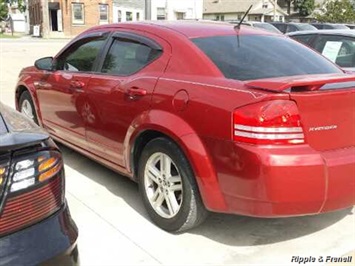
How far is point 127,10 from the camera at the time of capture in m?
48.4

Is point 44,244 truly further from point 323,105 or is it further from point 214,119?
point 323,105

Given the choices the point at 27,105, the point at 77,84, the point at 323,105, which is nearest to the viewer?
the point at 323,105

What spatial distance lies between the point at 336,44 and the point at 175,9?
4384cm

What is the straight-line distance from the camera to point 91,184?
4.75 m

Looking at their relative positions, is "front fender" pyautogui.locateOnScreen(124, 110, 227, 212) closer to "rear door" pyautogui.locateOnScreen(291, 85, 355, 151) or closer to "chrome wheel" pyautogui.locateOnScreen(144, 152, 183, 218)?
"chrome wheel" pyautogui.locateOnScreen(144, 152, 183, 218)

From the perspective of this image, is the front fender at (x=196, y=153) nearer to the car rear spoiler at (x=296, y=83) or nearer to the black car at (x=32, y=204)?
the car rear spoiler at (x=296, y=83)

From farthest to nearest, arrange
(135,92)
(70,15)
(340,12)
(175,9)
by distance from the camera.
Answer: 1. (175,9)
2. (70,15)
3. (340,12)
4. (135,92)

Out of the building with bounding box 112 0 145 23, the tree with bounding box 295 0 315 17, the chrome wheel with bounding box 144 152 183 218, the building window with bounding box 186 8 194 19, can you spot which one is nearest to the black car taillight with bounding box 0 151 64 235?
the chrome wheel with bounding box 144 152 183 218

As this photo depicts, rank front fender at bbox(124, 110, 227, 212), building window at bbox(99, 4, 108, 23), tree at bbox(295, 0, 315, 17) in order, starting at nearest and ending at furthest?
front fender at bbox(124, 110, 227, 212) → building window at bbox(99, 4, 108, 23) → tree at bbox(295, 0, 315, 17)

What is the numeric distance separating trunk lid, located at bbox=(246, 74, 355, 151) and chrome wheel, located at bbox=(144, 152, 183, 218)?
94 cm

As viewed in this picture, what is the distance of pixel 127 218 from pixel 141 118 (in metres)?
0.86

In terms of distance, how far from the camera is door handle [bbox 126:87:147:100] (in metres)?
3.80

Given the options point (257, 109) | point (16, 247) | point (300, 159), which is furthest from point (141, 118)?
point (16, 247)

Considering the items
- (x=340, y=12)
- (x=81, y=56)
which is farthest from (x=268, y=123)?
(x=340, y=12)
